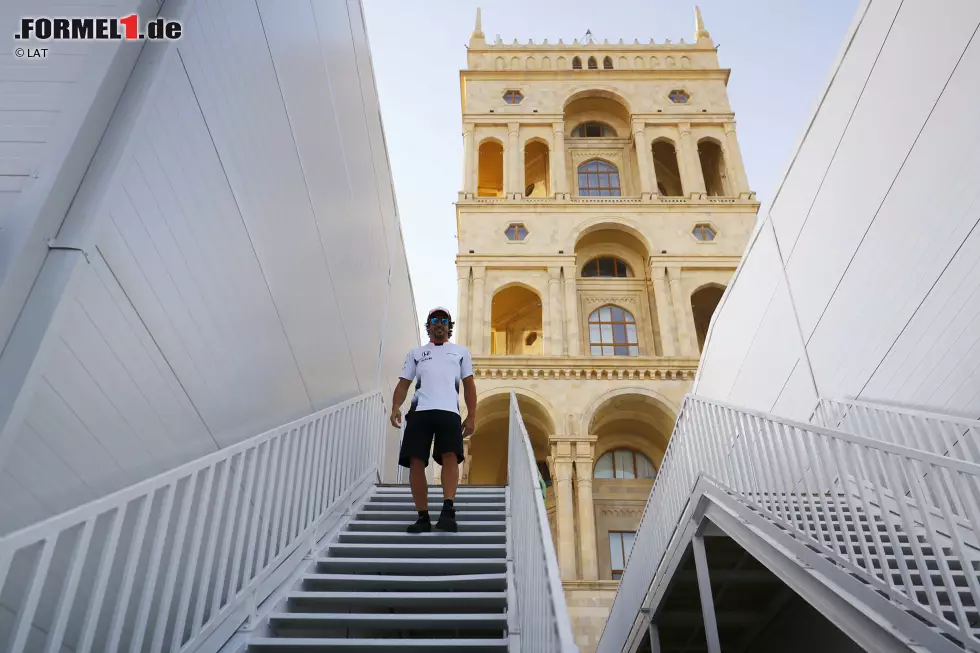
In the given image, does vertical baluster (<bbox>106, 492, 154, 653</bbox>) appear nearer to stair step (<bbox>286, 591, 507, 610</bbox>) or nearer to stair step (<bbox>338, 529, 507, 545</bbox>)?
stair step (<bbox>286, 591, 507, 610</bbox>)

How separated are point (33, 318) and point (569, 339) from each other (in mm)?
19338

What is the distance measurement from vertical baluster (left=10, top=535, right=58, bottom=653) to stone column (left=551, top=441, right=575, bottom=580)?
15028 millimetres

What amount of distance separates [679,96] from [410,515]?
26.8m

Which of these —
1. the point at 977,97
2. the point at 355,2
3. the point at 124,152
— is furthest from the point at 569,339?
the point at 124,152

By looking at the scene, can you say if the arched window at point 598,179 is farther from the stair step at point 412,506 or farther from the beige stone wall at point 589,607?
the stair step at point 412,506

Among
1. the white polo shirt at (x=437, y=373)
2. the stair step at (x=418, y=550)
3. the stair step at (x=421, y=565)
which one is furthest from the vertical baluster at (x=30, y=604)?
the white polo shirt at (x=437, y=373)

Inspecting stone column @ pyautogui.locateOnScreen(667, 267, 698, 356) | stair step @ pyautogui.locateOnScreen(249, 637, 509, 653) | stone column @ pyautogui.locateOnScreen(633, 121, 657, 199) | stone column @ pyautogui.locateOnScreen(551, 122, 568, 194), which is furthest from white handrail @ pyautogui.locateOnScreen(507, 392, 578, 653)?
stone column @ pyautogui.locateOnScreen(633, 121, 657, 199)

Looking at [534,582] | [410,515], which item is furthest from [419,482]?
[534,582]

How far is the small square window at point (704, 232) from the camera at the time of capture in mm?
23969

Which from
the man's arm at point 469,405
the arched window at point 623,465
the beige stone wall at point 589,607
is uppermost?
the arched window at point 623,465

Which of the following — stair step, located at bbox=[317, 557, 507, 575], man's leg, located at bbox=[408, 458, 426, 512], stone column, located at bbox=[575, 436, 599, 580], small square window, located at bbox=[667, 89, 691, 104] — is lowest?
stair step, located at bbox=[317, 557, 507, 575]

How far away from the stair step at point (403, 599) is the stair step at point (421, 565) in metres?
0.36

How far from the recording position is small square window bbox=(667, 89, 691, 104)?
2830 centimetres

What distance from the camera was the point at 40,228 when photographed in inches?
97.3
